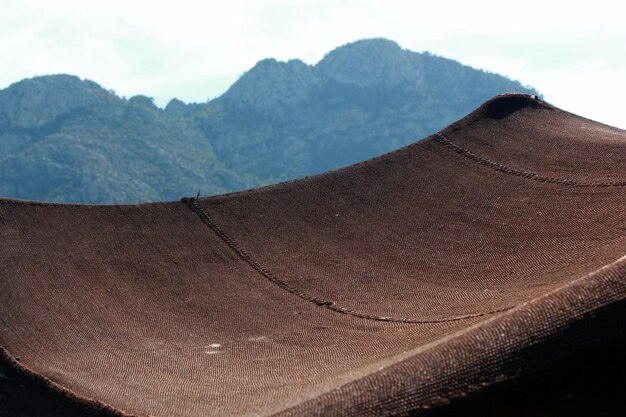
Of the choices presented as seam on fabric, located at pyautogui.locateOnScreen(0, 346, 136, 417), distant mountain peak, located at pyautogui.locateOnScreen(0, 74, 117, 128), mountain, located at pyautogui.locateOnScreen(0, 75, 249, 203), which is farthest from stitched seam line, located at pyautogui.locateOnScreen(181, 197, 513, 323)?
distant mountain peak, located at pyautogui.locateOnScreen(0, 74, 117, 128)

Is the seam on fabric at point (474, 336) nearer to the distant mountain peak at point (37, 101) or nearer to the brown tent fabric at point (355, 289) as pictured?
the brown tent fabric at point (355, 289)

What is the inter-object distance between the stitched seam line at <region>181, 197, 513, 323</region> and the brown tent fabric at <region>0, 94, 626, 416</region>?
4 centimetres

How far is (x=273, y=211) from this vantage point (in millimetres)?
15078

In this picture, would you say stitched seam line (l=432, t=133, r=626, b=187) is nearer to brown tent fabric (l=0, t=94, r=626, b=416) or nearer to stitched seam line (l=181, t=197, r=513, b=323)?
brown tent fabric (l=0, t=94, r=626, b=416)

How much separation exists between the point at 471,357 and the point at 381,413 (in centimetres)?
77

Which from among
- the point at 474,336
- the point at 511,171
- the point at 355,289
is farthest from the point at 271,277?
the point at 474,336

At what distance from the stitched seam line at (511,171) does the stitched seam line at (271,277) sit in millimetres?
3920

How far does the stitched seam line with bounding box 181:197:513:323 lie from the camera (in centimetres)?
1097

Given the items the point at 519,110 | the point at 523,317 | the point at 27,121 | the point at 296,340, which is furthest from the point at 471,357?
the point at 27,121

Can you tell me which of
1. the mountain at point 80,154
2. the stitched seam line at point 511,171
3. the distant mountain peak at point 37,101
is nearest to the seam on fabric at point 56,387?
the stitched seam line at point 511,171

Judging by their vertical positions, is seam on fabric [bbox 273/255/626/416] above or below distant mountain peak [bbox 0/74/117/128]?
below

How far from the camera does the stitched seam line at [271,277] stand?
10969 mm

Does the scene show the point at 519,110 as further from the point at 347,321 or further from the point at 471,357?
the point at 471,357

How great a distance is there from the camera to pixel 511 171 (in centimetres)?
1499
